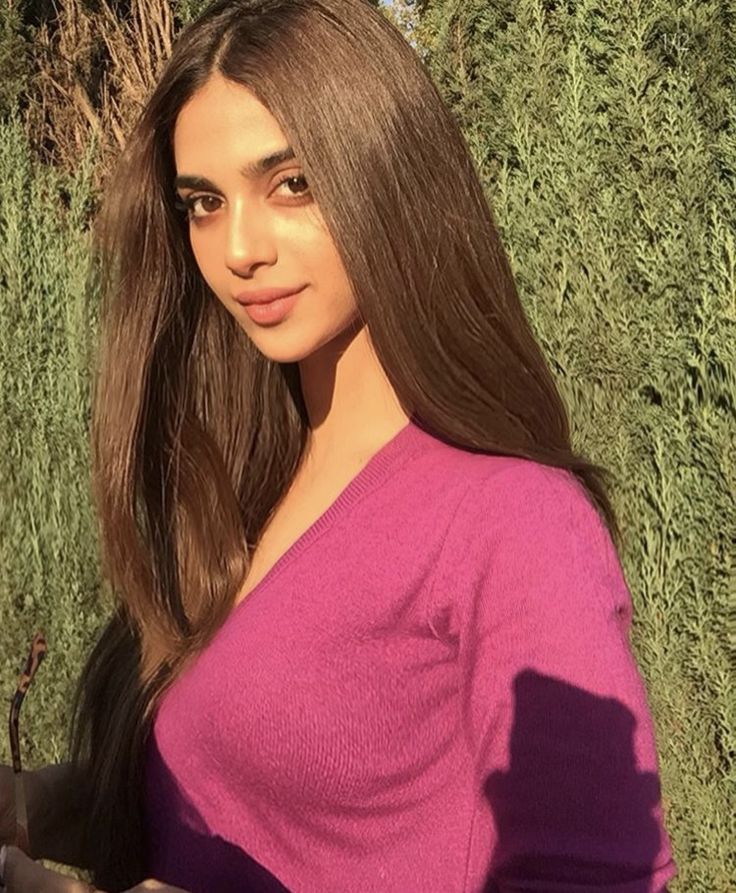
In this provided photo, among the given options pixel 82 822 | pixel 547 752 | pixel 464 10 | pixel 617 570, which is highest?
pixel 464 10

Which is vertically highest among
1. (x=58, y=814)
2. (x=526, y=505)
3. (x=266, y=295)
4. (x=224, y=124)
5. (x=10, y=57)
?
(x=10, y=57)

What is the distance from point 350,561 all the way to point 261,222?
500mm

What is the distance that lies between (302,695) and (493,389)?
504 mm

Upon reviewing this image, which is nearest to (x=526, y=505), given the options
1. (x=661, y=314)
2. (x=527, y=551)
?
(x=527, y=551)

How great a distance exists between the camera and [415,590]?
1.58 m

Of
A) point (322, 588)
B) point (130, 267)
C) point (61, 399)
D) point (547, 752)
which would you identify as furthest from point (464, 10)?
point (547, 752)

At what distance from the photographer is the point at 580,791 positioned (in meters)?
1.37

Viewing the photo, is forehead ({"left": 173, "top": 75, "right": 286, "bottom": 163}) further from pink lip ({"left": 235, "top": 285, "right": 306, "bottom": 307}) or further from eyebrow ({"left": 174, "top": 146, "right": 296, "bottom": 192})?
pink lip ({"left": 235, "top": 285, "right": 306, "bottom": 307})

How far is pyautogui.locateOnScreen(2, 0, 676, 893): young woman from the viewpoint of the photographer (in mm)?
1408

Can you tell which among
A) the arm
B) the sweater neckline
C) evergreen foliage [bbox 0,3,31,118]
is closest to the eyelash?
Result: the sweater neckline

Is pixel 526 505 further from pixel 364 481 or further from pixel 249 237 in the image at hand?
pixel 249 237

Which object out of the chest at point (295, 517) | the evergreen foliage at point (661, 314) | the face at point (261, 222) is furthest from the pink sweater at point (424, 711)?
the evergreen foliage at point (661, 314)

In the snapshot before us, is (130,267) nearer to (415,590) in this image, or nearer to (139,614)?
(139,614)

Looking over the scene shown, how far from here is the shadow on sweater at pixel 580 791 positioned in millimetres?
1370
